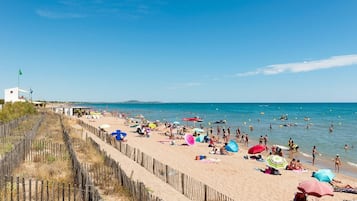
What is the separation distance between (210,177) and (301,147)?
22.2 m

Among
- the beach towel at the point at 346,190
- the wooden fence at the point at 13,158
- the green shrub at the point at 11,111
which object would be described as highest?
the green shrub at the point at 11,111

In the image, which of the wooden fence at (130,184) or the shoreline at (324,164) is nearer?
the wooden fence at (130,184)

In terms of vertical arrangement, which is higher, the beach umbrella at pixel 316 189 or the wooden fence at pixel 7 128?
the wooden fence at pixel 7 128

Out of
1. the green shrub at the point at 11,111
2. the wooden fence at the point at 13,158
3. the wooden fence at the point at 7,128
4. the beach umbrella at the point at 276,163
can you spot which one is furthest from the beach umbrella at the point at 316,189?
the green shrub at the point at 11,111

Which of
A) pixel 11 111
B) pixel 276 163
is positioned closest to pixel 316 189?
pixel 276 163

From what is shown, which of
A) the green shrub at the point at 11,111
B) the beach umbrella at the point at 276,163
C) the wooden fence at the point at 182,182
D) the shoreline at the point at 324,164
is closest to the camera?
the wooden fence at the point at 182,182

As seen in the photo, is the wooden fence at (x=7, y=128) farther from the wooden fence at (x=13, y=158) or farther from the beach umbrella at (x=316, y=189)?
the beach umbrella at (x=316, y=189)

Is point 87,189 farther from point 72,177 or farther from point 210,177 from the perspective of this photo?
point 210,177

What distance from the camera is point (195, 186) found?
44.3 feet

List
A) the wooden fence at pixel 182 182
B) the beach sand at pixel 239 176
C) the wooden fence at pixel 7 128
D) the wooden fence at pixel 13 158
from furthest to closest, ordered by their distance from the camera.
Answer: the wooden fence at pixel 7 128
the beach sand at pixel 239 176
the wooden fence at pixel 182 182
the wooden fence at pixel 13 158

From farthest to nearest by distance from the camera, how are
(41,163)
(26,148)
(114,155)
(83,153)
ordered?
(114,155) → (83,153) → (26,148) → (41,163)

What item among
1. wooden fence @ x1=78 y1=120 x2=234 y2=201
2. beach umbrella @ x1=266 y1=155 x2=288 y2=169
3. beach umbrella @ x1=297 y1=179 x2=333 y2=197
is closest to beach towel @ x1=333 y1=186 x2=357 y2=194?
beach umbrella @ x1=266 y1=155 x2=288 y2=169

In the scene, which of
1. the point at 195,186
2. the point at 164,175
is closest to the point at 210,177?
the point at 164,175

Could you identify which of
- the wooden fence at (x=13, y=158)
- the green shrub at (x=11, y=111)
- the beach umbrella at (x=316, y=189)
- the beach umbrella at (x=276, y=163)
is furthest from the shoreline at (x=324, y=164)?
the green shrub at (x=11, y=111)
